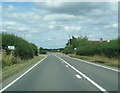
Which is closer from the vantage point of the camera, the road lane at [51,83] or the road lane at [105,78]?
the road lane at [51,83]

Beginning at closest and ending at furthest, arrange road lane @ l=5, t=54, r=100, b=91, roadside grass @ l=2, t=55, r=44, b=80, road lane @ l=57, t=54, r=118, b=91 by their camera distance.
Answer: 1. road lane @ l=5, t=54, r=100, b=91
2. road lane @ l=57, t=54, r=118, b=91
3. roadside grass @ l=2, t=55, r=44, b=80

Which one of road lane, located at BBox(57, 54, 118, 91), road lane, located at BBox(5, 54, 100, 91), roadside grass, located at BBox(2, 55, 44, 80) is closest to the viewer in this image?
road lane, located at BBox(5, 54, 100, 91)

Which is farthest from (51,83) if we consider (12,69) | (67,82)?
(12,69)

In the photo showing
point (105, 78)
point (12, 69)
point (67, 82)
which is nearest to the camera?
point (67, 82)

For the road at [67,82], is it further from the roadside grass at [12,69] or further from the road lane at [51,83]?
the roadside grass at [12,69]

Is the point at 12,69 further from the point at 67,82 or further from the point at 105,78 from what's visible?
the point at 67,82

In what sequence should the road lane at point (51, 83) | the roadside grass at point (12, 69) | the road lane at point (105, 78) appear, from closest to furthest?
the road lane at point (51, 83), the road lane at point (105, 78), the roadside grass at point (12, 69)

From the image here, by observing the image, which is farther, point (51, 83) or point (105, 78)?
point (105, 78)

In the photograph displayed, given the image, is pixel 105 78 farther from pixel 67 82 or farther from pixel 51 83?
pixel 51 83

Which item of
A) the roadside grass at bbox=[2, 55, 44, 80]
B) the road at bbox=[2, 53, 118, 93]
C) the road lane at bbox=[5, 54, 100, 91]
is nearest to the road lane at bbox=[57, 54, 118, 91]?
the road at bbox=[2, 53, 118, 93]

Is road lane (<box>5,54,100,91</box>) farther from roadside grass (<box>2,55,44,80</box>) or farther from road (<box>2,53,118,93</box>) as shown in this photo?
roadside grass (<box>2,55,44,80</box>)

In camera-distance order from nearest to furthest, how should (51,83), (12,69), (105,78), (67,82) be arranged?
(51,83) → (67,82) → (105,78) → (12,69)

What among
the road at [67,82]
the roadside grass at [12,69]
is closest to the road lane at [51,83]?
the road at [67,82]

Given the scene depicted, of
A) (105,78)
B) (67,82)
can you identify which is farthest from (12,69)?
(67,82)
